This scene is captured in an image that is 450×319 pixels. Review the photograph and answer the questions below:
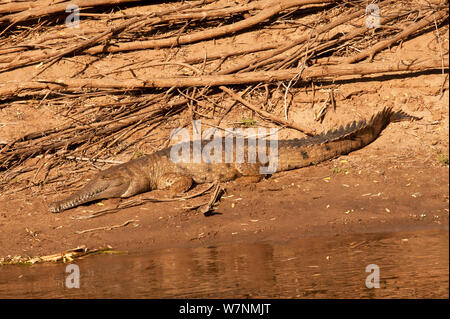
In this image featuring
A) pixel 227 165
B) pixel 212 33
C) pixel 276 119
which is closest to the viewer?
pixel 227 165

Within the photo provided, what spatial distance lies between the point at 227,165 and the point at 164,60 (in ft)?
7.99

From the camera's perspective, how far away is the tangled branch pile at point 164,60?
8.56m

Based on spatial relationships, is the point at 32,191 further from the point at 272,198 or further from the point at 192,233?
the point at 272,198

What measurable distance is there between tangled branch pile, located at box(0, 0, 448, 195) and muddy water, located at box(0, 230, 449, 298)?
2.52 meters

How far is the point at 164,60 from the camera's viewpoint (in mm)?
9562

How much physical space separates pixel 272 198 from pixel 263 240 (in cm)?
87

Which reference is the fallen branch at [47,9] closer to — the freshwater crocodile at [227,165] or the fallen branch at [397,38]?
the freshwater crocodile at [227,165]

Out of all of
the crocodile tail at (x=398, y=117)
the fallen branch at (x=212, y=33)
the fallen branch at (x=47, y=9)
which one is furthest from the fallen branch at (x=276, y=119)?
the fallen branch at (x=47, y=9)

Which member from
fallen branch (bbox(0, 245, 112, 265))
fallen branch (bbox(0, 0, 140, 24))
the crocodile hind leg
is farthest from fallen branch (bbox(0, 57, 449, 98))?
fallen branch (bbox(0, 245, 112, 265))

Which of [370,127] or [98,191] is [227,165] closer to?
[98,191]

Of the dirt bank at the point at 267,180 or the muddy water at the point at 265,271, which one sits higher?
the dirt bank at the point at 267,180

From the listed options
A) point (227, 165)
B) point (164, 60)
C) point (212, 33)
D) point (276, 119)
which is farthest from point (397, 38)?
point (164, 60)

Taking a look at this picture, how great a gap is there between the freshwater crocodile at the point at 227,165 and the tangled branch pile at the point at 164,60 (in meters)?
0.60

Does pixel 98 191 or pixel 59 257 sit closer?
pixel 59 257
